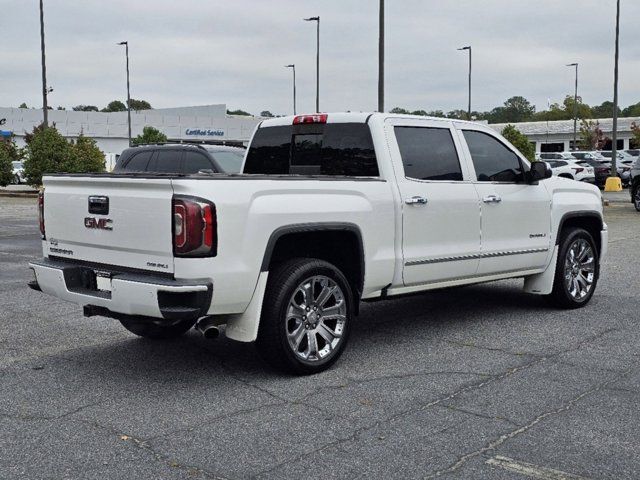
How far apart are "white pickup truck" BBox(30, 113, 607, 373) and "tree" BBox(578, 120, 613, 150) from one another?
7699 centimetres

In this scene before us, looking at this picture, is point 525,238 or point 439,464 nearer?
point 439,464

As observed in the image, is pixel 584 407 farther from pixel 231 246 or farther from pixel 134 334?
pixel 134 334

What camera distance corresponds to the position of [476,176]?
716 centimetres

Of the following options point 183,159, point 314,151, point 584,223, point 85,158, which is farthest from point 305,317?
point 85,158

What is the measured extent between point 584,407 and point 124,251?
10.3 feet

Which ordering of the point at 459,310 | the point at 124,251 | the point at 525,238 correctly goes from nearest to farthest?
1. the point at 124,251
2. the point at 525,238
3. the point at 459,310

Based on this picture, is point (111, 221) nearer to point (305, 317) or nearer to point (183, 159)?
point (305, 317)

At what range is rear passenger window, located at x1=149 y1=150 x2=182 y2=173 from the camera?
46.2 ft

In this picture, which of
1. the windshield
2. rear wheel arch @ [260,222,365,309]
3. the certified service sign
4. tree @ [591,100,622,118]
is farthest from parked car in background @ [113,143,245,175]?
tree @ [591,100,622,118]

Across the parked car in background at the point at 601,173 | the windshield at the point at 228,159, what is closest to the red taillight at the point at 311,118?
the windshield at the point at 228,159

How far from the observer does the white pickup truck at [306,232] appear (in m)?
5.11

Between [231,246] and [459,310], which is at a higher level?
[231,246]

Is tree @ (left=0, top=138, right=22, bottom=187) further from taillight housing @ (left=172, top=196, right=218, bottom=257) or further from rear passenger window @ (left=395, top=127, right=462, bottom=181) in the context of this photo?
taillight housing @ (left=172, top=196, right=218, bottom=257)

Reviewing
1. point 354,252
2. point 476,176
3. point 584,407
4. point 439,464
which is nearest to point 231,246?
point 354,252
